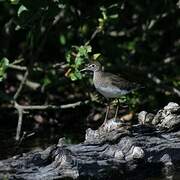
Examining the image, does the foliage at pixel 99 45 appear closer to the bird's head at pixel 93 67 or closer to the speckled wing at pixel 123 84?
the bird's head at pixel 93 67

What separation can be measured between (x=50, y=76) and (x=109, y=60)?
1076mm

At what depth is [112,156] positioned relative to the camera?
21.9 feet

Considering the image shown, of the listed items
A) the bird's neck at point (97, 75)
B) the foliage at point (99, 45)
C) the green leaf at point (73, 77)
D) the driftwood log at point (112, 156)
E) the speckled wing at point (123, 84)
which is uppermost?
the foliage at point (99, 45)

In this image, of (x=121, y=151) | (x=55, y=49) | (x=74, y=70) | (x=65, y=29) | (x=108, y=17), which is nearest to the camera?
(x=121, y=151)

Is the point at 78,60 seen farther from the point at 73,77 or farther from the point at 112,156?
the point at 112,156

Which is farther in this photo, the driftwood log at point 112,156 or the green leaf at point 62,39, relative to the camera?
the green leaf at point 62,39

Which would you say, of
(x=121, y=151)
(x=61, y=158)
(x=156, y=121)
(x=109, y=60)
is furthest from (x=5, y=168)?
(x=109, y=60)

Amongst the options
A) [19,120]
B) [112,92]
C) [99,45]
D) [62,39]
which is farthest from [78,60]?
[62,39]

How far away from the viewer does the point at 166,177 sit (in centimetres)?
661

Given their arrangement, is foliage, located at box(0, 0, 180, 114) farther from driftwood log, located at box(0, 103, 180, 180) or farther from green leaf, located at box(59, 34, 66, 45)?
driftwood log, located at box(0, 103, 180, 180)

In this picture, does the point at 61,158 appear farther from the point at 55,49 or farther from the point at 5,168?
the point at 55,49

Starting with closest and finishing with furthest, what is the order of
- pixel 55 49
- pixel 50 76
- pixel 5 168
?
pixel 5 168 → pixel 50 76 → pixel 55 49

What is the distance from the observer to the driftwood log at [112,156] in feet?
20.7

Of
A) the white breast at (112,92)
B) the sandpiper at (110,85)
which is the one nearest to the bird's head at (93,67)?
the sandpiper at (110,85)
